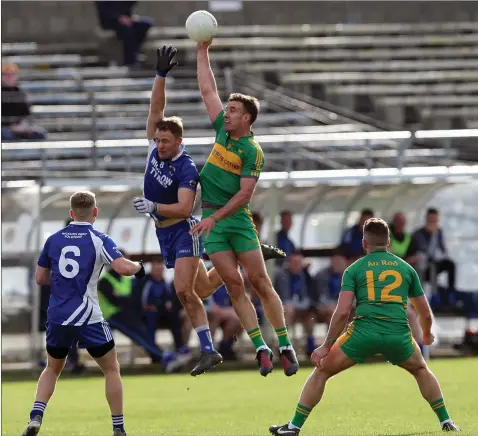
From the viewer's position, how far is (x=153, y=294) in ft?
55.2

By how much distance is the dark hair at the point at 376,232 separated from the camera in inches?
343

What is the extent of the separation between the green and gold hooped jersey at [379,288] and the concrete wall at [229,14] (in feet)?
72.1

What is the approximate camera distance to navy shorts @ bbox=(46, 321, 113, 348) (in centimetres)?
886

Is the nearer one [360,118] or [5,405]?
[5,405]

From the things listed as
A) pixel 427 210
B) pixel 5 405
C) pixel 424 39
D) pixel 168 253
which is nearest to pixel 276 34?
pixel 424 39

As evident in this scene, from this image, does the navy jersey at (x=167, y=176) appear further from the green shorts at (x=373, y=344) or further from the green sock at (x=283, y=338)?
the green shorts at (x=373, y=344)

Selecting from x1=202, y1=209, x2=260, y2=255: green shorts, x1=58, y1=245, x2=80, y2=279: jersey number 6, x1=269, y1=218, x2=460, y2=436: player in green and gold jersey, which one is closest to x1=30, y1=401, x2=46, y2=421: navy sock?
x1=58, y1=245, x2=80, y2=279: jersey number 6

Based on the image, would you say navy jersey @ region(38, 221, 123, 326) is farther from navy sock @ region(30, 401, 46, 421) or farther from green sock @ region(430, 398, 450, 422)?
green sock @ region(430, 398, 450, 422)

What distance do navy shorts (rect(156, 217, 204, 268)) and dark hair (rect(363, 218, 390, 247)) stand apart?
5.17 ft

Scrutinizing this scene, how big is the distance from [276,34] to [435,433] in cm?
Result: 2226

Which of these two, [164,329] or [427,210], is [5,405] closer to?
[164,329]

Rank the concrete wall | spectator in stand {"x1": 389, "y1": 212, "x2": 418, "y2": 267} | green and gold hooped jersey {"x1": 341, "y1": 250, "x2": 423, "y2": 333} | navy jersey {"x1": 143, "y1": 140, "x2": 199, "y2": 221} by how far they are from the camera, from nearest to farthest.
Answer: green and gold hooped jersey {"x1": 341, "y1": 250, "x2": 423, "y2": 333} < navy jersey {"x1": 143, "y1": 140, "x2": 199, "y2": 221} < spectator in stand {"x1": 389, "y1": 212, "x2": 418, "y2": 267} < the concrete wall

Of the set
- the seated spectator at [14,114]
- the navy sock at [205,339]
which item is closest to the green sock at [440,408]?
the navy sock at [205,339]

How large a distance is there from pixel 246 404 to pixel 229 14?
1967 cm
